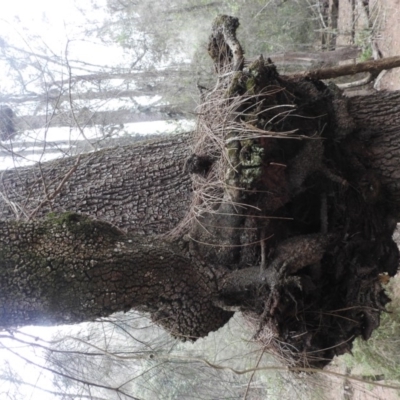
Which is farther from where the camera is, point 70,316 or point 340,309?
point 340,309

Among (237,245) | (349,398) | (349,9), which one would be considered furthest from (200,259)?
(349,9)

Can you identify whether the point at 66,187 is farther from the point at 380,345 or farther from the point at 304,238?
the point at 380,345

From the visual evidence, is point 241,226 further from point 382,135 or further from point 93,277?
point 382,135

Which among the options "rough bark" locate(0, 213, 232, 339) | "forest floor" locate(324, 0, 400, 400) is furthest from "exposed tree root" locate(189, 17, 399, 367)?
"forest floor" locate(324, 0, 400, 400)

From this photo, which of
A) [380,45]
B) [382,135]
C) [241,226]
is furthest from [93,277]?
[380,45]

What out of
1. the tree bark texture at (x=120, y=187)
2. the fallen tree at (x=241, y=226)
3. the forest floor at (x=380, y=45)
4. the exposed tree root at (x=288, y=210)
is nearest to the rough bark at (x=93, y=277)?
the fallen tree at (x=241, y=226)

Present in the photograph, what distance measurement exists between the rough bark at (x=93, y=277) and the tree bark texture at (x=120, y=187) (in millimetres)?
313

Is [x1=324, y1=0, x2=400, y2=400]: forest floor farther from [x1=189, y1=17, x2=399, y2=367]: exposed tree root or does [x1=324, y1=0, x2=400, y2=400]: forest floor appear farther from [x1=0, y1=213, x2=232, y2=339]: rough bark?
[x1=0, y1=213, x2=232, y2=339]: rough bark

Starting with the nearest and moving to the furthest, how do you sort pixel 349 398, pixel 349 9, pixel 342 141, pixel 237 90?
pixel 237 90
pixel 342 141
pixel 349 398
pixel 349 9

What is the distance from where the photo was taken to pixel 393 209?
125 inches

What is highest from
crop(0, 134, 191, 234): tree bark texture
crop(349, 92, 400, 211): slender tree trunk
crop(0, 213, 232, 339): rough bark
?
crop(349, 92, 400, 211): slender tree trunk

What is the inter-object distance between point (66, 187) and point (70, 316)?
1139 mm

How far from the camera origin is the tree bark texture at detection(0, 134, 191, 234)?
317 cm

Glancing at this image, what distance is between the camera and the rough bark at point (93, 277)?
7.80ft
